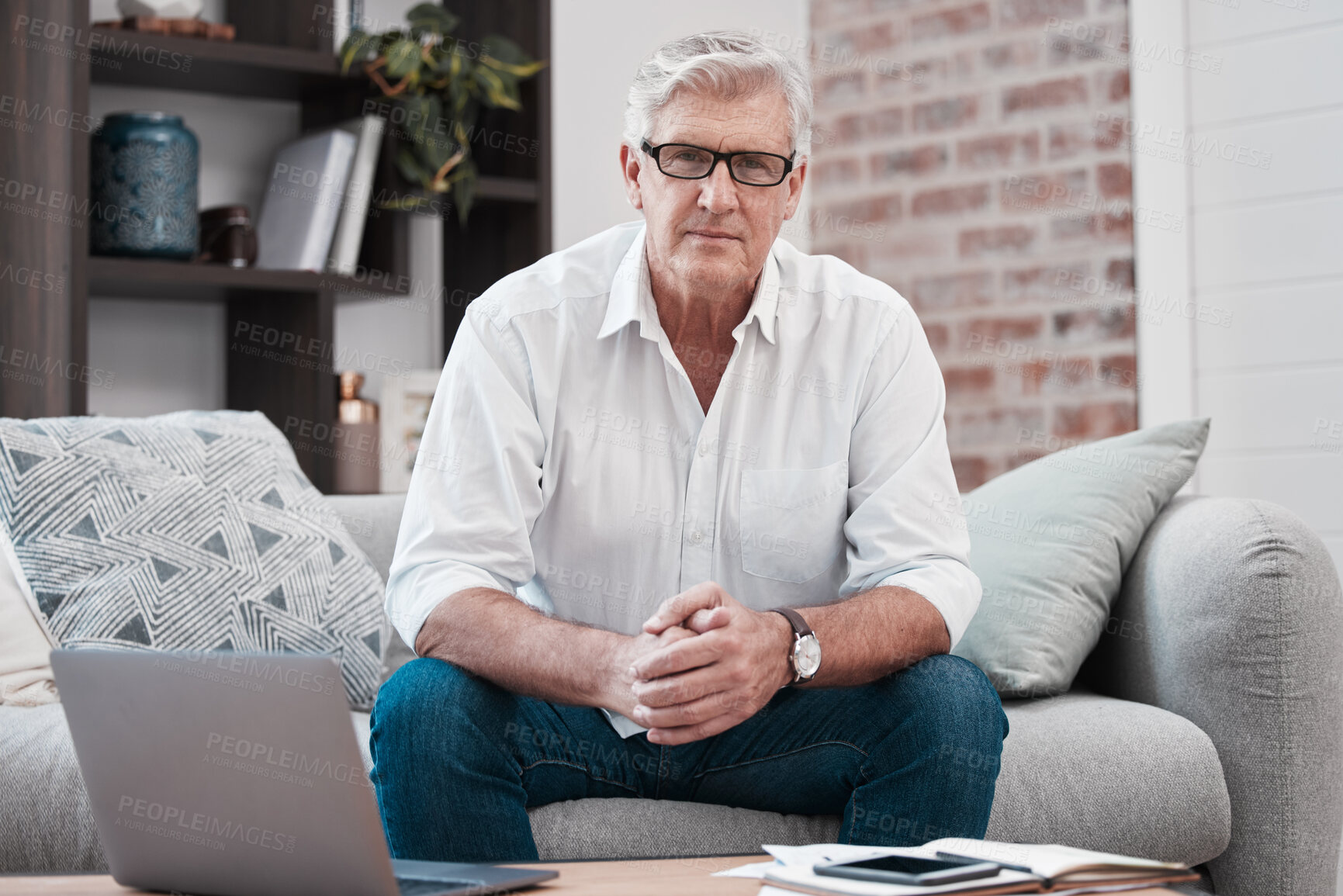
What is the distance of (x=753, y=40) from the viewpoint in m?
1.50

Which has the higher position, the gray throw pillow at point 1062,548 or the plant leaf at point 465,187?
the plant leaf at point 465,187

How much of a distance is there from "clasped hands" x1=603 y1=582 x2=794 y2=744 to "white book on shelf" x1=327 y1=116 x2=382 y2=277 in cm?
159

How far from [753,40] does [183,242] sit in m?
1.34

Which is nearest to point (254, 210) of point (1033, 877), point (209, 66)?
point (209, 66)

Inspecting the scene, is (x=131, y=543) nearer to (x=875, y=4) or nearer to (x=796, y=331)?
(x=796, y=331)

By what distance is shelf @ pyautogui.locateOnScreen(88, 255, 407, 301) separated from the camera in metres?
2.32

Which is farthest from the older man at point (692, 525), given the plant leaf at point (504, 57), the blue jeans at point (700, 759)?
the plant leaf at point (504, 57)

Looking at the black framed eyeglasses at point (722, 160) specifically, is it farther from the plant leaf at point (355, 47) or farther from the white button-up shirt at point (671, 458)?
the plant leaf at point (355, 47)

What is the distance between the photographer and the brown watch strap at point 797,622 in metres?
1.25

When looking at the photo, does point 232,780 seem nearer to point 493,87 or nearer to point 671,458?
point 671,458

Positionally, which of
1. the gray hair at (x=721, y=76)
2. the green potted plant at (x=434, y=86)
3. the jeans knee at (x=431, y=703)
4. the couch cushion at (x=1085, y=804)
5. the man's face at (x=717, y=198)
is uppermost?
the green potted plant at (x=434, y=86)

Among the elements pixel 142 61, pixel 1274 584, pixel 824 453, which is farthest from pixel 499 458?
pixel 142 61

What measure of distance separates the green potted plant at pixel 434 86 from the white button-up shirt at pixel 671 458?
112 centimetres

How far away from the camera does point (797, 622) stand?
1.25m
